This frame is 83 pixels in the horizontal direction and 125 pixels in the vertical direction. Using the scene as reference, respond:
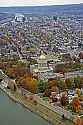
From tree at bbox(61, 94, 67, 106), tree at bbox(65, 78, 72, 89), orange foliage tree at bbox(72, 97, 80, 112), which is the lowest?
tree at bbox(65, 78, 72, 89)

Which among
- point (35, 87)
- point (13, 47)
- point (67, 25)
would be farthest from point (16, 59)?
point (67, 25)

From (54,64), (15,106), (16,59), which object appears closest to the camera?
(15,106)

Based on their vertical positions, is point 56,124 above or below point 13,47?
above

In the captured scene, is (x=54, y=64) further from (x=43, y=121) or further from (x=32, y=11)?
(x=32, y=11)

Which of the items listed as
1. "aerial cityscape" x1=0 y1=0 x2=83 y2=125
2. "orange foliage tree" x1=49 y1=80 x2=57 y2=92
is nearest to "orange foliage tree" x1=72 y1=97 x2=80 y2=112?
"aerial cityscape" x1=0 y1=0 x2=83 y2=125

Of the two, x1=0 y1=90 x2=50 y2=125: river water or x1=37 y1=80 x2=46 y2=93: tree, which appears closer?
x1=0 y1=90 x2=50 y2=125: river water

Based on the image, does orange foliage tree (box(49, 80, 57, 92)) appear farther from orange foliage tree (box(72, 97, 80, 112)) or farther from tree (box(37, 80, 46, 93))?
orange foliage tree (box(72, 97, 80, 112))

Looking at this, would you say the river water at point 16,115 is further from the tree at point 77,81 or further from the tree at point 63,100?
the tree at point 77,81
